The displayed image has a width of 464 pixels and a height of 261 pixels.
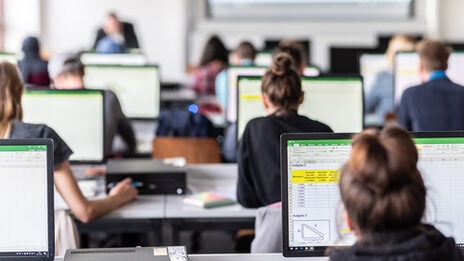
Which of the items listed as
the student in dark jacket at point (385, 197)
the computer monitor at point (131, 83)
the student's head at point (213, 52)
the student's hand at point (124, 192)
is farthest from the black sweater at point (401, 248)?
the student's head at point (213, 52)

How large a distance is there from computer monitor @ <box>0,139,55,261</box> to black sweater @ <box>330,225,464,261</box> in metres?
0.94

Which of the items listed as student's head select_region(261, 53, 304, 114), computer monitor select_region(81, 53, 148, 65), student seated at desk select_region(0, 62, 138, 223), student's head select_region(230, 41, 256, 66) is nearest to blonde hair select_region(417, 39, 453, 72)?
student's head select_region(261, 53, 304, 114)

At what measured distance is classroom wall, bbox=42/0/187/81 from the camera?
36.5ft

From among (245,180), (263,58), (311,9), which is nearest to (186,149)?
(245,180)

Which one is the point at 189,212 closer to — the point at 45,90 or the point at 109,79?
the point at 45,90

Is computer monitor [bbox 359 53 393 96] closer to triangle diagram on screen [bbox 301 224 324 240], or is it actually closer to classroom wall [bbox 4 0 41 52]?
triangle diagram on screen [bbox 301 224 324 240]

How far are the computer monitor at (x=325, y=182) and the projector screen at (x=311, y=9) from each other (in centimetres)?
903

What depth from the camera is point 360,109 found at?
4.29 metres

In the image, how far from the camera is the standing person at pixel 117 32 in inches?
364

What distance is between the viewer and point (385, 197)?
1.60 meters

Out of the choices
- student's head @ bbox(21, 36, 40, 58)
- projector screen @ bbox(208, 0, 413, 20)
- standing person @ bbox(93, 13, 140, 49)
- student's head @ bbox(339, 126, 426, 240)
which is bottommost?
student's head @ bbox(339, 126, 426, 240)

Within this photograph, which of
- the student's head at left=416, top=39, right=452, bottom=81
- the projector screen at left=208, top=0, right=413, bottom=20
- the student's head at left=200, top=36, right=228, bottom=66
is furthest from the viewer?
the projector screen at left=208, top=0, right=413, bottom=20

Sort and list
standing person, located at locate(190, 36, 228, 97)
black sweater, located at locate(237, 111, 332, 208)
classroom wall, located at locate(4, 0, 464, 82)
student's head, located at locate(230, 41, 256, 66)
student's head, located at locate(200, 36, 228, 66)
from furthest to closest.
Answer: classroom wall, located at locate(4, 0, 464, 82) → student's head, located at locate(200, 36, 228, 66) → standing person, located at locate(190, 36, 228, 97) → student's head, located at locate(230, 41, 256, 66) → black sweater, located at locate(237, 111, 332, 208)

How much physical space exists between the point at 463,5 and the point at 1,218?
9893 mm
